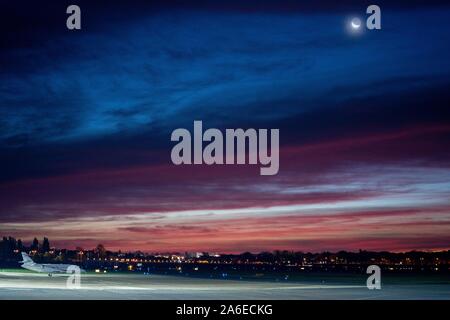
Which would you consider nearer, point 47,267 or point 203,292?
point 203,292

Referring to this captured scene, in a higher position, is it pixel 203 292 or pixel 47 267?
pixel 203 292

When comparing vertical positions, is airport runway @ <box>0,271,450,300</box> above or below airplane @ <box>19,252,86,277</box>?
above

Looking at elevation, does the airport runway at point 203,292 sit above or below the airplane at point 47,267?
above

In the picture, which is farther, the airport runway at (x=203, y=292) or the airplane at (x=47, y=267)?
the airplane at (x=47, y=267)

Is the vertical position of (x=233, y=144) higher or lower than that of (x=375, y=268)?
higher

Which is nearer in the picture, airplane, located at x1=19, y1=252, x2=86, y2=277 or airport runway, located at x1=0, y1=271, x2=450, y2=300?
airport runway, located at x1=0, y1=271, x2=450, y2=300

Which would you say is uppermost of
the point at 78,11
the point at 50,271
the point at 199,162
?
the point at 78,11
